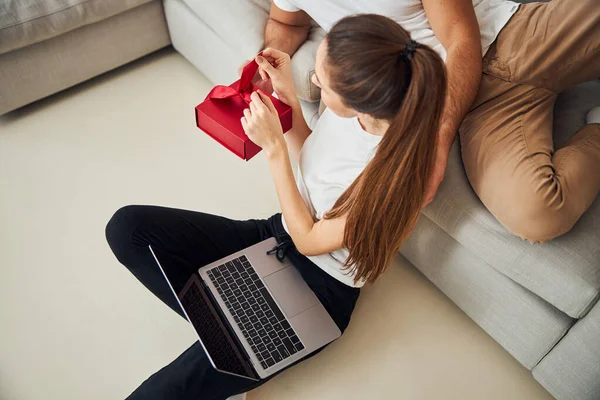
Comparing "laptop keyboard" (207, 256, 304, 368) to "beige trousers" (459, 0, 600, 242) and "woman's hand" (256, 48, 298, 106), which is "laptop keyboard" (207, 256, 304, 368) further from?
"beige trousers" (459, 0, 600, 242)

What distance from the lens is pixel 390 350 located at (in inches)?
54.7

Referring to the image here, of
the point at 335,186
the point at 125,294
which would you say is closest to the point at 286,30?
the point at 335,186

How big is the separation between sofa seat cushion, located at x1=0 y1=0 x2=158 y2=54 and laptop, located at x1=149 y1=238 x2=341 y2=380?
3.13 ft

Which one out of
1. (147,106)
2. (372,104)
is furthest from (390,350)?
(147,106)

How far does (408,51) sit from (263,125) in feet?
1.16

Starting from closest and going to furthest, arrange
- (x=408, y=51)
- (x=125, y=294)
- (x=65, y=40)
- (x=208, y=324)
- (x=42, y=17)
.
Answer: (x=408, y=51)
(x=208, y=324)
(x=125, y=294)
(x=42, y=17)
(x=65, y=40)

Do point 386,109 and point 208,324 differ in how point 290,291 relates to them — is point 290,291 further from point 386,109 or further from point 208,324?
point 386,109

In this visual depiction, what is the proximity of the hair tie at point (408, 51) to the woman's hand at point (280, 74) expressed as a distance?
0.40 meters

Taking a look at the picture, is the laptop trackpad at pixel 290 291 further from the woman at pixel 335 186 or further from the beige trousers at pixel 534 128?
the beige trousers at pixel 534 128

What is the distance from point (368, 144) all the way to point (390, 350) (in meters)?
0.64

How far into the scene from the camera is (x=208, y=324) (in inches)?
45.1

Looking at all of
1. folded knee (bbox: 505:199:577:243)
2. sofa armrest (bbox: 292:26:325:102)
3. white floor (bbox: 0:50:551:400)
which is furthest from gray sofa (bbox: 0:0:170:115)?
folded knee (bbox: 505:199:577:243)

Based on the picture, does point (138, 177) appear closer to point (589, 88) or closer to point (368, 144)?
point (368, 144)

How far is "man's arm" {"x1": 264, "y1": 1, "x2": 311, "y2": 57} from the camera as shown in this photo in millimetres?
1515
